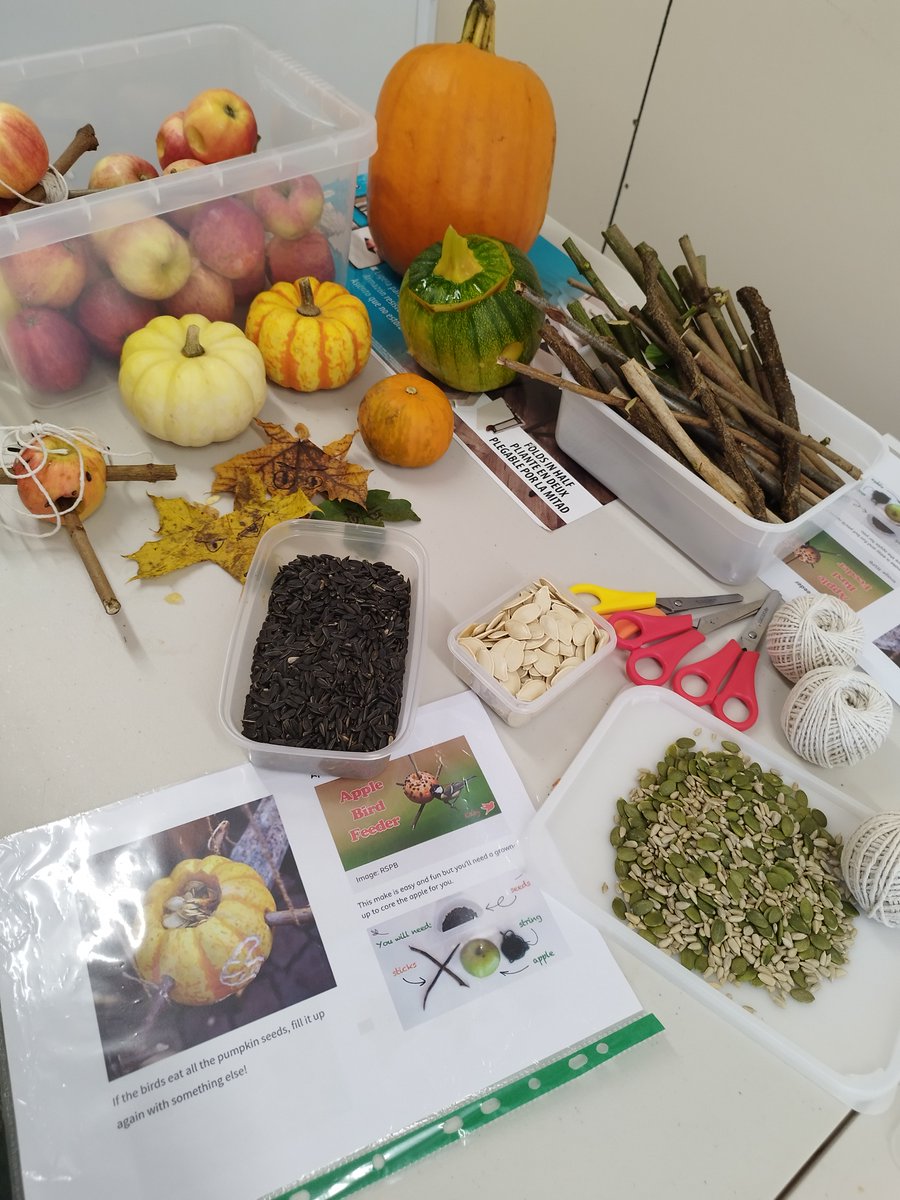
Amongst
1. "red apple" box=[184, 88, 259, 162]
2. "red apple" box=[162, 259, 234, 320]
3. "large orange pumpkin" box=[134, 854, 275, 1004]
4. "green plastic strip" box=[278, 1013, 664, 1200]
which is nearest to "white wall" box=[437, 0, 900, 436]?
"red apple" box=[184, 88, 259, 162]

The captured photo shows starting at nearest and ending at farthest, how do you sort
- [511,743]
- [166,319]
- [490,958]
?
[490,958], [511,743], [166,319]

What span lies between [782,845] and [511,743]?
24 centimetres

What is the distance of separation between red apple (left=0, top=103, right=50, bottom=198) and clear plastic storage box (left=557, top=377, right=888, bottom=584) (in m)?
0.61

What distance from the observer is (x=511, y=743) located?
2.36 ft

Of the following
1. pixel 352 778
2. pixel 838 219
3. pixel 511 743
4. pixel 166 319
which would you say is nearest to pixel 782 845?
pixel 511 743

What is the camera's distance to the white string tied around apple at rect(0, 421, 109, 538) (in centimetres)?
76

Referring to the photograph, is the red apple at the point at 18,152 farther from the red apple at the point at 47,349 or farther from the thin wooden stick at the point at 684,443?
the thin wooden stick at the point at 684,443

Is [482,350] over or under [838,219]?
under

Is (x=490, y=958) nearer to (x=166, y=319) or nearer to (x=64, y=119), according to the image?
(x=166, y=319)

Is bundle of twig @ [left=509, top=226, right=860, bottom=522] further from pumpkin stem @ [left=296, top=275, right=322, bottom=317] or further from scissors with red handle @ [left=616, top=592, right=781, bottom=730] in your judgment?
pumpkin stem @ [left=296, top=275, right=322, bottom=317]

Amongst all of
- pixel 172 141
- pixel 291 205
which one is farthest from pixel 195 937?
pixel 172 141

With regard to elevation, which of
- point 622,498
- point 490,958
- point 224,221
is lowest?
point 490,958

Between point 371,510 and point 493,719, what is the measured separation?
28 cm

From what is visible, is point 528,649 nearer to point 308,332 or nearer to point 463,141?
point 308,332
